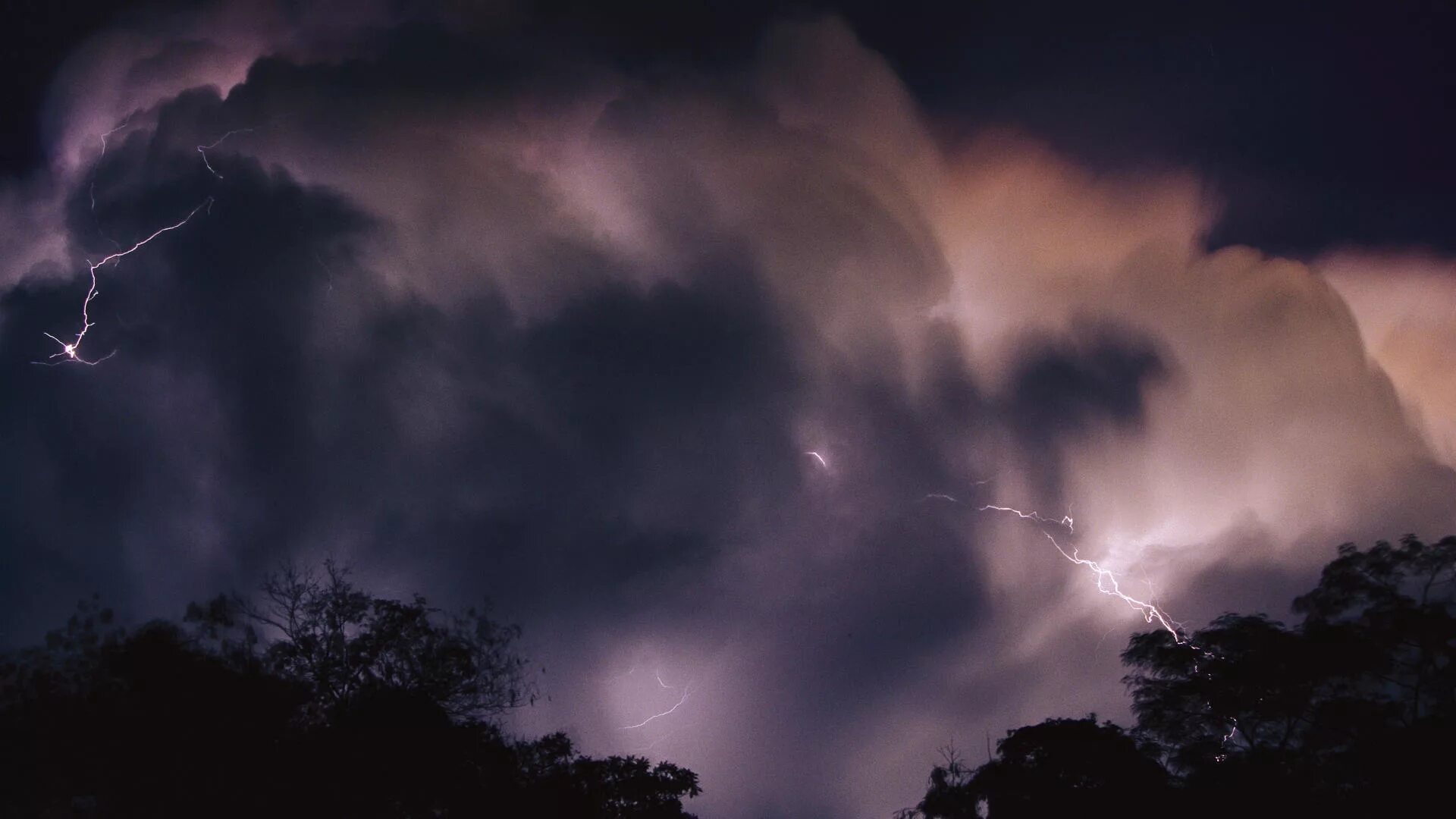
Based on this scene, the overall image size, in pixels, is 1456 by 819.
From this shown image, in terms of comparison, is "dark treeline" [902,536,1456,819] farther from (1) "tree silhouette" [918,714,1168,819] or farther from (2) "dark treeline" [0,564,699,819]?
(2) "dark treeline" [0,564,699,819]

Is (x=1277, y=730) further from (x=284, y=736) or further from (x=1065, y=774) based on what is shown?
(x=284, y=736)

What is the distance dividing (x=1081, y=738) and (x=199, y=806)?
3311cm

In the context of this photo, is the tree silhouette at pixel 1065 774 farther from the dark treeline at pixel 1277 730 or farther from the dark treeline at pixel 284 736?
the dark treeline at pixel 284 736

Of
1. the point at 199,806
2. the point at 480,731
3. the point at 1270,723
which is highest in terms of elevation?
the point at 1270,723

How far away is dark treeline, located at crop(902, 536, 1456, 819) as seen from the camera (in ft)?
103

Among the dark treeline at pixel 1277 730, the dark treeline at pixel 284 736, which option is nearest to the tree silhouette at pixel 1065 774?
the dark treeline at pixel 1277 730

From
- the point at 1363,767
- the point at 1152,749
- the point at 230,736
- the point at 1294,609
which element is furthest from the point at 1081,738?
the point at 230,736

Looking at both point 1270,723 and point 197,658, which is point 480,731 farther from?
point 1270,723

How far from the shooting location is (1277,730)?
40.7 m

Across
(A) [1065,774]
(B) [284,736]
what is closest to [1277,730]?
(A) [1065,774]

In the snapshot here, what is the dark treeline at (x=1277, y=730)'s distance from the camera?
31531 millimetres

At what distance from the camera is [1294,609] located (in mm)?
44844

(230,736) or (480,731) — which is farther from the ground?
(480,731)

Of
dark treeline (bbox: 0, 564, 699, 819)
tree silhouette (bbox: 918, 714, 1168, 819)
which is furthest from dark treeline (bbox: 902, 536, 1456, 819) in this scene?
dark treeline (bbox: 0, 564, 699, 819)
